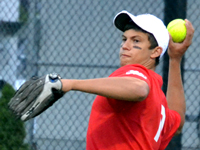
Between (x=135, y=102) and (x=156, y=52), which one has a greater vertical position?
(x=156, y=52)

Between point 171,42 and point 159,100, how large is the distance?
527 millimetres

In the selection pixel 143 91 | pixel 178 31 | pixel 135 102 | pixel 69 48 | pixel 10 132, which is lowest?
pixel 10 132

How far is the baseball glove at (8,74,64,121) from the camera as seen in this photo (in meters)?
1.83

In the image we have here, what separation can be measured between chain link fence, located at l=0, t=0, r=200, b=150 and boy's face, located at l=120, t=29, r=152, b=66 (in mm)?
3195

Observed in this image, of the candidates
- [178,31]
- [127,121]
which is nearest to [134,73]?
[127,121]

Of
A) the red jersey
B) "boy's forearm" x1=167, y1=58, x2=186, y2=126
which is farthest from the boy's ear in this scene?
"boy's forearm" x1=167, y1=58, x2=186, y2=126

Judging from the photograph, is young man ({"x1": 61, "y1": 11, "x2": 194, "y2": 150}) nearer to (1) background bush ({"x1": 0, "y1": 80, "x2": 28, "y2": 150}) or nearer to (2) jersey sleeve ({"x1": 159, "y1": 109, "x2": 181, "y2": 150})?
(2) jersey sleeve ({"x1": 159, "y1": 109, "x2": 181, "y2": 150})

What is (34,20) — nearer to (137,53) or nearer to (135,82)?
(137,53)

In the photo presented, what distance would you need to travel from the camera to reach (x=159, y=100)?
2.25m

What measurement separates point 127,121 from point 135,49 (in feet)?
1.29

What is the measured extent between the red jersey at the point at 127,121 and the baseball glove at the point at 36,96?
33cm

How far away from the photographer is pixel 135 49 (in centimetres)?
230

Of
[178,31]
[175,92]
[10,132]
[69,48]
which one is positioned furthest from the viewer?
[69,48]

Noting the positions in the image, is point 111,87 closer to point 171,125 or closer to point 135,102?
point 135,102
